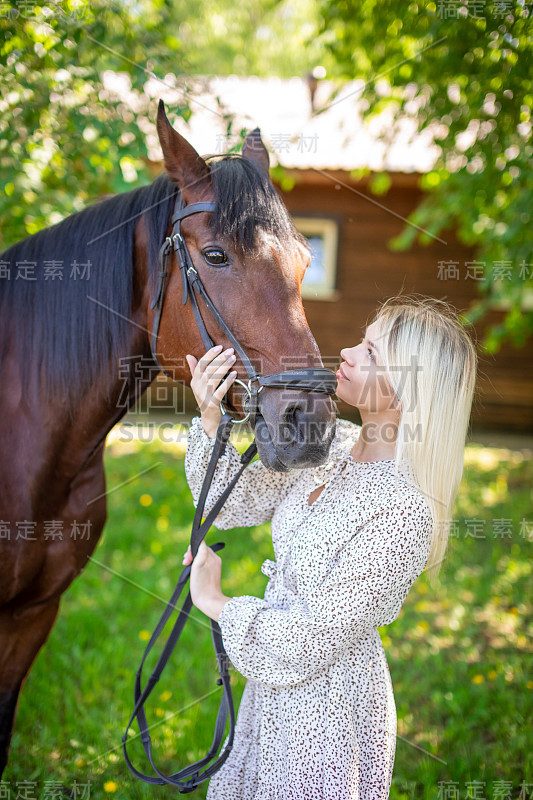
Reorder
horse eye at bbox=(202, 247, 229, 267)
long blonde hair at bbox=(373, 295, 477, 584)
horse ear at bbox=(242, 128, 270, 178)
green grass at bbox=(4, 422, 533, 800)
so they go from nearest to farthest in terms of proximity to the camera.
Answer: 1. long blonde hair at bbox=(373, 295, 477, 584)
2. horse eye at bbox=(202, 247, 229, 267)
3. horse ear at bbox=(242, 128, 270, 178)
4. green grass at bbox=(4, 422, 533, 800)

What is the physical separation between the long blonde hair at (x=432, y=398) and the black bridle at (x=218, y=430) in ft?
0.70

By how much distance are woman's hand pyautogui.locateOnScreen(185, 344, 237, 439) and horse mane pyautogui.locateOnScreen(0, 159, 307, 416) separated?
44 centimetres

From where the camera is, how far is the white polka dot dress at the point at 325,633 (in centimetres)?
152

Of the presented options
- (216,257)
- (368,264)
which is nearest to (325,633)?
(216,257)

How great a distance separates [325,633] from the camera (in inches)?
59.7

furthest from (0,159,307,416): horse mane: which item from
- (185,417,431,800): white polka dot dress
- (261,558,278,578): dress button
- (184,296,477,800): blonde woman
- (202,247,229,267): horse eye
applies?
(261,558,278,578): dress button

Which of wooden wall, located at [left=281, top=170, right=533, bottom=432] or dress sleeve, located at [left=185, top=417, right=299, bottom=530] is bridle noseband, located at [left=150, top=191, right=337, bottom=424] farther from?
wooden wall, located at [left=281, top=170, right=533, bottom=432]

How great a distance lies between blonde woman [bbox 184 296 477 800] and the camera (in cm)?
153

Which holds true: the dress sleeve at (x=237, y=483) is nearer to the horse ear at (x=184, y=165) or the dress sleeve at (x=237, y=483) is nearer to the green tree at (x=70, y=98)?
the horse ear at (x=184, y=165)

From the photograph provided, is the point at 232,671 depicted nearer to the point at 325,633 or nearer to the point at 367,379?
the point at 325,633

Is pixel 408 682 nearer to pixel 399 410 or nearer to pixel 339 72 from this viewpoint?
pixel 399 410

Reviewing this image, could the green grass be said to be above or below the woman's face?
below

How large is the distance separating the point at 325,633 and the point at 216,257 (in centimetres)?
115

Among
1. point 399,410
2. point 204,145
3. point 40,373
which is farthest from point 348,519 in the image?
point 204,145
